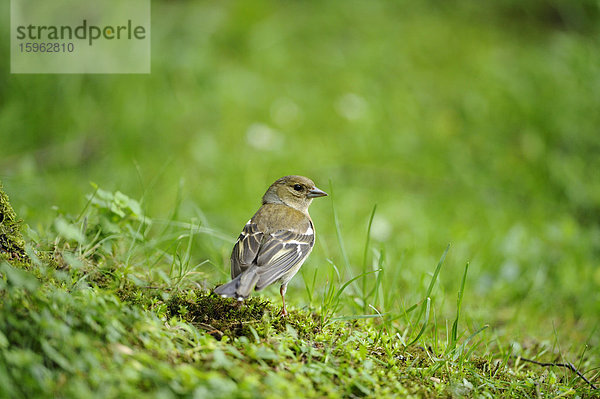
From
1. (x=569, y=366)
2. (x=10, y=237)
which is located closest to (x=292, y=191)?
(x=10, y=237)

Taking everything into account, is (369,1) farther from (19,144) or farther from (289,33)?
(19,144)

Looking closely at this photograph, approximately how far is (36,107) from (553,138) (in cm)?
715

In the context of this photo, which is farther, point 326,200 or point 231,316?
point 326,200

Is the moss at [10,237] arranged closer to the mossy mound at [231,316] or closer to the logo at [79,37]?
the mossy mound at [231,316]

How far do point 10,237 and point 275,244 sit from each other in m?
1.67

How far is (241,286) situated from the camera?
3078 millimetres

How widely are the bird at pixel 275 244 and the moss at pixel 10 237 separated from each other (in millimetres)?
1131

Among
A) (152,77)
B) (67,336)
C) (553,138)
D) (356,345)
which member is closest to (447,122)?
(553,138)

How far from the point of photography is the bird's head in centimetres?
471

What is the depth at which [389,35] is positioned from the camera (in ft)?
33.3

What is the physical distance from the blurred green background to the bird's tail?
917 millimetres

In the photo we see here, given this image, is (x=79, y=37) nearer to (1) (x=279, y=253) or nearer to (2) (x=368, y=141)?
(2) (x=368, y=141)

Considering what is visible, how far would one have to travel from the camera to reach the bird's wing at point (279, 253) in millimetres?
3432

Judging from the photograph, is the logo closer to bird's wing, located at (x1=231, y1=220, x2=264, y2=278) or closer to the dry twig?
bird's wing, located at (x1=231, y1=220, x2=264, y2=278)
